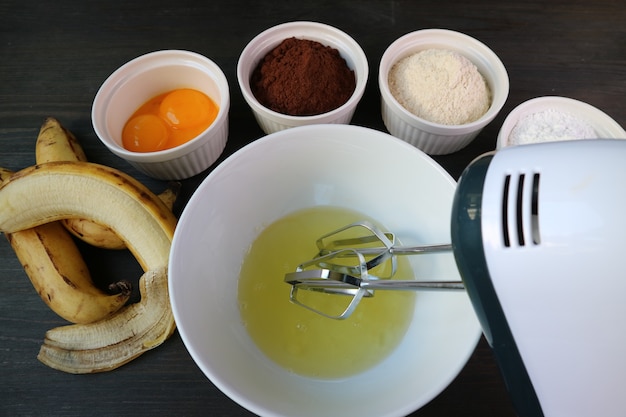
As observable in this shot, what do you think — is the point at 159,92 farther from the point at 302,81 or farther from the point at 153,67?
the point at 302,81

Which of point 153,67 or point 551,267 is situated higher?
point 551,267

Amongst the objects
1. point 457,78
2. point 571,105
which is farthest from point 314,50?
point 571,105

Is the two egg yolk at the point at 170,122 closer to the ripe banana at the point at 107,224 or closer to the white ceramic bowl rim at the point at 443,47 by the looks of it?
the ripe banana at the point at 107,224

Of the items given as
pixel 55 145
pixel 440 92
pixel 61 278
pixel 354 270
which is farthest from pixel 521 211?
pixel 55 145

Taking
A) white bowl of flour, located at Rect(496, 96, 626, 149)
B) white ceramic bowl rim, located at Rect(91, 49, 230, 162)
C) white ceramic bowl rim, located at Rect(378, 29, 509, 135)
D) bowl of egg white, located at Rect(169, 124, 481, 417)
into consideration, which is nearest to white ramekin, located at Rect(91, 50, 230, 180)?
A: white ceramic bowl rim, located at Rect(91, 49, 230, 162)

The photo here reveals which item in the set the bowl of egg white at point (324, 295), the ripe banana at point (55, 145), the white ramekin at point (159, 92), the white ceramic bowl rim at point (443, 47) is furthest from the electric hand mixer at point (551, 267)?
the ripe banana at point (55, 145)

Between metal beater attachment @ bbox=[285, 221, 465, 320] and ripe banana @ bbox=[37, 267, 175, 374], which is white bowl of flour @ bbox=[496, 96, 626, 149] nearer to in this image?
metal beater attachment @ bbox=[285, 221, 465, 320]
